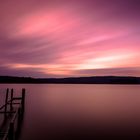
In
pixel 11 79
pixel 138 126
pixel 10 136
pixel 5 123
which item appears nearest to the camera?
pixel 10 136

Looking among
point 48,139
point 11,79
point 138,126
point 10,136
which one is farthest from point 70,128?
point 11,79

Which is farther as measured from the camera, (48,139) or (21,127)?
(21,127)

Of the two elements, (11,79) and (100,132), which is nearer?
(100,132)

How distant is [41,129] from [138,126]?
28.9 ft

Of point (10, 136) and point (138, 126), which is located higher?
point (10, 136)

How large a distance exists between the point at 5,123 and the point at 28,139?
11.9 feet

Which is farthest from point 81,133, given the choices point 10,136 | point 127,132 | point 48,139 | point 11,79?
point 11,79

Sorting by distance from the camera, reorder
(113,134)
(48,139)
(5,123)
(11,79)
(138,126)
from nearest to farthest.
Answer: (48,139) < (113,134) < (5,123) < (138,126) < (11,79)

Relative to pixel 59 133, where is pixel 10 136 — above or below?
above

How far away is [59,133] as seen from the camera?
50.2 feet

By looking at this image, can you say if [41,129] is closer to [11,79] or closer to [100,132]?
[100,132]

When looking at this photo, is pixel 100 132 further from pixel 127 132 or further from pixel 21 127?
pixel 21 127

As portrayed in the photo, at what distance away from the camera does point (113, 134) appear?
598 inches

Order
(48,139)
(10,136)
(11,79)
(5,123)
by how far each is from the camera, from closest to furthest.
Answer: (10,136) < (48,139) < (5,123) < (11,79)
